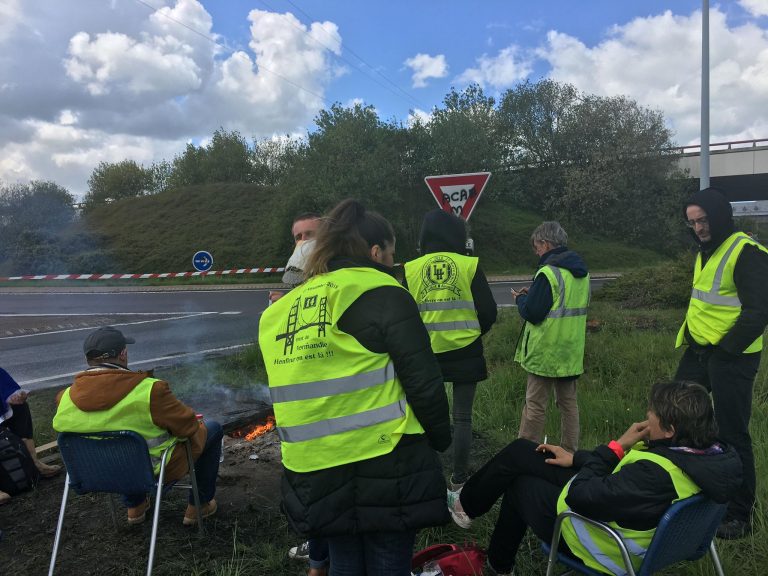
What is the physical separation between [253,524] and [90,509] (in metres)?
1.20

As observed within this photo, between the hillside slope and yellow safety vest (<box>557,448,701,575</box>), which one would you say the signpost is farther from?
yellow safety vest (<box>557,448,701,575</box>)

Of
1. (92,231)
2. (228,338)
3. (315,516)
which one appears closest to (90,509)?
(315,516)

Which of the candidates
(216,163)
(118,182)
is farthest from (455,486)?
(118,182)

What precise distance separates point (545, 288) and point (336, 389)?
2.43 metres

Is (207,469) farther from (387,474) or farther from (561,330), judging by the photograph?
(561,330)

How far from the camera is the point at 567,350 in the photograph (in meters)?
4.05

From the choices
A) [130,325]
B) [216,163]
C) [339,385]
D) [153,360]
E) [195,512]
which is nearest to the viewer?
[339,385]

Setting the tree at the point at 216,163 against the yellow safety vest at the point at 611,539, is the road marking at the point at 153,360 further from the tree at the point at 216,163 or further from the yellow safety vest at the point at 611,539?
the tree at the point at 216,163

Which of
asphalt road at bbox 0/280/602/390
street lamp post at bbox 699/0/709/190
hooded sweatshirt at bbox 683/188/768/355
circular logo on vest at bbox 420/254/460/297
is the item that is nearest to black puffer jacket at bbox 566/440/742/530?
hooded sweatshirt at bbox 683/188/768/355

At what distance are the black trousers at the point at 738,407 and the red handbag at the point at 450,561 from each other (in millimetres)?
1640

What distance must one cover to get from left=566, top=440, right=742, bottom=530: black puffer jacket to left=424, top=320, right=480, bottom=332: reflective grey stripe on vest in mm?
1471

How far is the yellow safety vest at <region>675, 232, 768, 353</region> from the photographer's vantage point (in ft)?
10.7

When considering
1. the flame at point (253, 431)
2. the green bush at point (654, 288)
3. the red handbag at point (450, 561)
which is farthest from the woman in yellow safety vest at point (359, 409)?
the green bush at point (654, 288)

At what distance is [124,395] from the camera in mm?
2959
